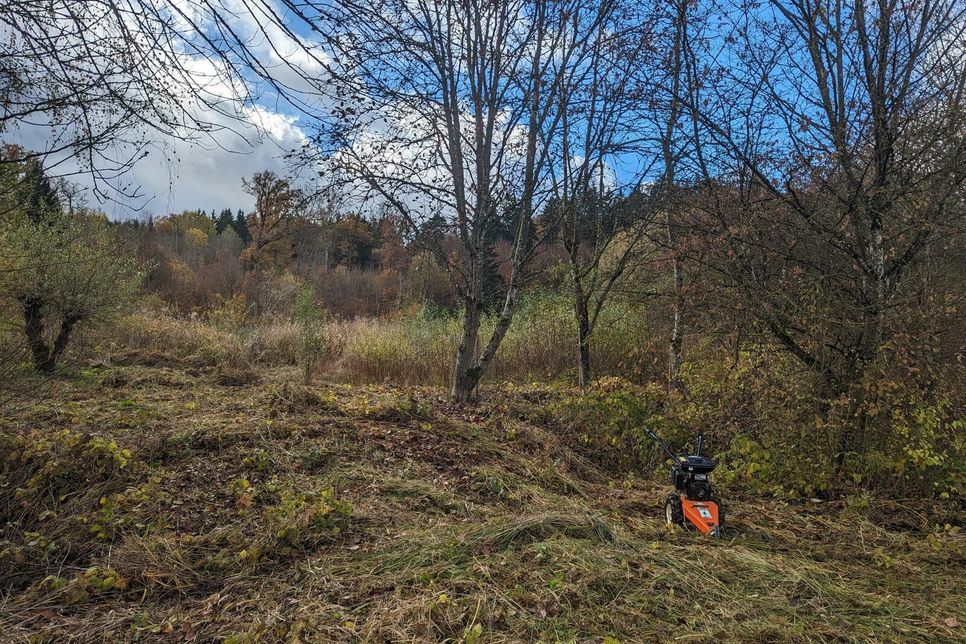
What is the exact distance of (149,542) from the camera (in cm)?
320

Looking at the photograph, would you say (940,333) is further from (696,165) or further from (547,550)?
(547,550)

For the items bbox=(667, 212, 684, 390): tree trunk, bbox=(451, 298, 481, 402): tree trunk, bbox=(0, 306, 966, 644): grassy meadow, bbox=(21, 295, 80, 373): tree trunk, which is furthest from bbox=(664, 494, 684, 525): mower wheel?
bbox=(21, 295, 80, 373): tree trunk

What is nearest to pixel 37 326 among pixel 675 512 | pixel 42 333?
pixel 42 333

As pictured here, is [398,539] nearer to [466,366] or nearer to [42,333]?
[466,366]

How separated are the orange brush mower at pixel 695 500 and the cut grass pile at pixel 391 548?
142 millimetres

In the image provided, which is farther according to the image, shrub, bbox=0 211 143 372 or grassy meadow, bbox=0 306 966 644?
shrub, bbox=0 211 143 372

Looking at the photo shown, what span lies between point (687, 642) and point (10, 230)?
9.85 meters

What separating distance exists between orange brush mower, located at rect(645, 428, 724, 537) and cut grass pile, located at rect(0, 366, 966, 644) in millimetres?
142

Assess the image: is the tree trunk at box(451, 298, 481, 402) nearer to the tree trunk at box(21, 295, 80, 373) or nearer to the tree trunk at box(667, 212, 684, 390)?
the tree trunk at box(667, 212, 684, 390)

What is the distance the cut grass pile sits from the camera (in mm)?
2584

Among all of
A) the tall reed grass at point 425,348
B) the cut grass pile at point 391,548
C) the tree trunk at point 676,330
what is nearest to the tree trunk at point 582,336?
the tall reed grass at point 425,348

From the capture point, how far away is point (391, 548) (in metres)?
3.30

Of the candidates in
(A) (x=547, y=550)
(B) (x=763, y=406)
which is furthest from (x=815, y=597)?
(B) (x=763, y=406)

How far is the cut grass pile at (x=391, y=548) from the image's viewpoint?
2584 mm
